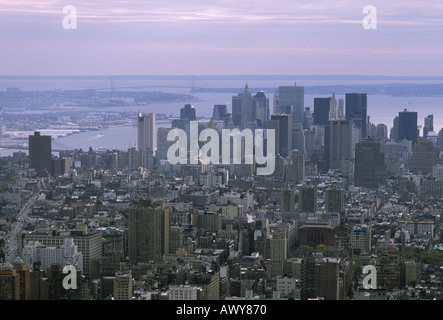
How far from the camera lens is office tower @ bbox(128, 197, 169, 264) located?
679cm

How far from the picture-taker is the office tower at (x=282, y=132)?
898cm

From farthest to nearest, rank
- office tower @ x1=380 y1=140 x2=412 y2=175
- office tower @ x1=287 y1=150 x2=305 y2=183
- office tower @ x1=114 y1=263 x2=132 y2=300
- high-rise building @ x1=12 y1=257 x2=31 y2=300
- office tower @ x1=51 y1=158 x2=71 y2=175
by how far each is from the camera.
A: office tower @ x1=380 y1=140 x2=412 y2=175 → office tower @ x1=287 y1=150 x2=305 y2=183 → office tower @ x1=51 y1=158 x2=71 y2=175 → office tower @ x1=114 y1=263 x2=132 y2=300 → high-rise building @ x1=12 y1=257 x2=31 y2=300

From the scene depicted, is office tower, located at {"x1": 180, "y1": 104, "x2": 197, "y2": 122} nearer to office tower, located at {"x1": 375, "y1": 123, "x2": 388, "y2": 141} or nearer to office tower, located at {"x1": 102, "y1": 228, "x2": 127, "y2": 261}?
office tower, located at {"x1": 102, "y1": 228, "x2": 127, "y2": 261}

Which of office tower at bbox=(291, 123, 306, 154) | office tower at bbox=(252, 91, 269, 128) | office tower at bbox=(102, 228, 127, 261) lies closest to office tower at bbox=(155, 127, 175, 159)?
office tower at bbox=(252, 91, 269, 128)

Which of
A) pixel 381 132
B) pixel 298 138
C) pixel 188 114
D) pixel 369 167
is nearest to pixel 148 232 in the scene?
pixel 188 114

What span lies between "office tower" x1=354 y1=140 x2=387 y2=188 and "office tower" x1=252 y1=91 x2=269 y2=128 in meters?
2.29

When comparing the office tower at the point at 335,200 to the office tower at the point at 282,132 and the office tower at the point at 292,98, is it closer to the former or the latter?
the office tower at the point at 282,132

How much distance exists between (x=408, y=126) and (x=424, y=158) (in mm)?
1443

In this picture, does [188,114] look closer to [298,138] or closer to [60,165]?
[60,165]

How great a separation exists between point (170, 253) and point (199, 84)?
58.1 inches

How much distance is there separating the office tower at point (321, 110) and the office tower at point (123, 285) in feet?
13.3

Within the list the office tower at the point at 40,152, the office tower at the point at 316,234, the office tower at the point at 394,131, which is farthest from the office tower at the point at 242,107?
the office tower at the point at 40,152

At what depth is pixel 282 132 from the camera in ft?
31.8

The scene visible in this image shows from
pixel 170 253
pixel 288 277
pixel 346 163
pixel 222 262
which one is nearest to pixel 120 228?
pixel 170 253
